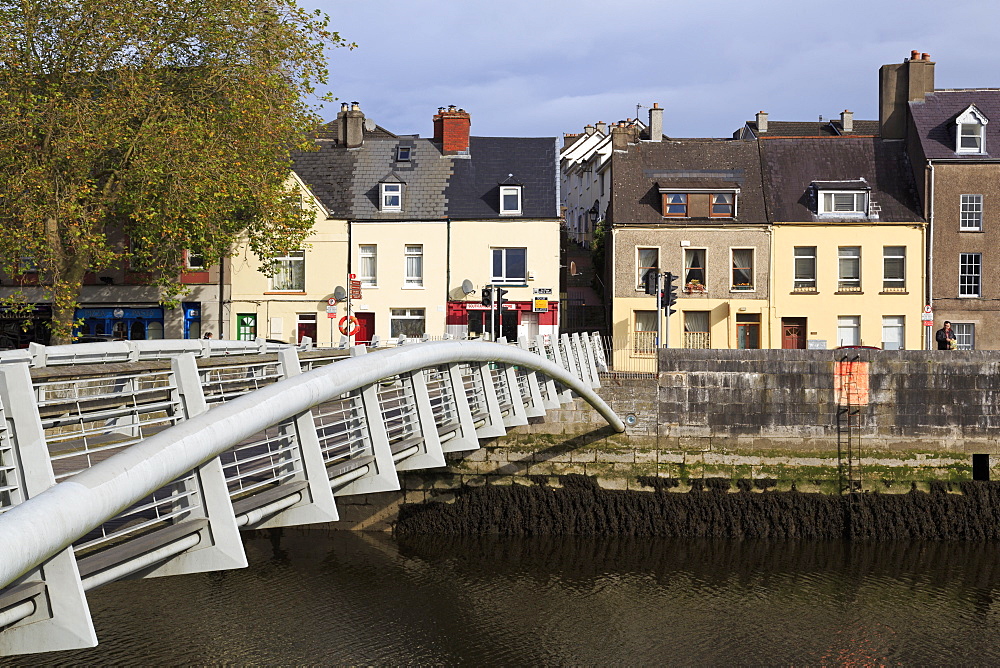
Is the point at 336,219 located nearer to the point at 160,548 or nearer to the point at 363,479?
the point at 363,479

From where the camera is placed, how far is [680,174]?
32656mm

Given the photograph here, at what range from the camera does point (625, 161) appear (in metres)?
33.4

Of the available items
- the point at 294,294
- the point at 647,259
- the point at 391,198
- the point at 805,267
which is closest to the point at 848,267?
the point at 805,267

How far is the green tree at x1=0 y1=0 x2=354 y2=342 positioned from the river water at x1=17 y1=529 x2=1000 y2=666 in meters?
8.09

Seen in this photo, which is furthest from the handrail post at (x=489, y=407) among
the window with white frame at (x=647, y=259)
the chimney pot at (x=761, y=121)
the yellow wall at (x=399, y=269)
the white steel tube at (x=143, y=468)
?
the chimney pot at (x=761, y=121)

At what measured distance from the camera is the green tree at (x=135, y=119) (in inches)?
825

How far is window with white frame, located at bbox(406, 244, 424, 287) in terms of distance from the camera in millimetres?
32562

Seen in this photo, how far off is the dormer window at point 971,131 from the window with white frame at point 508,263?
45.3ft

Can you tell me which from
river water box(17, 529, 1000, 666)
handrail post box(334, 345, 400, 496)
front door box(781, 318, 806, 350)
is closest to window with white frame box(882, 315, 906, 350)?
front door box(781, 318, 806, 350)

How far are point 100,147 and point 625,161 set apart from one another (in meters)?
17.5

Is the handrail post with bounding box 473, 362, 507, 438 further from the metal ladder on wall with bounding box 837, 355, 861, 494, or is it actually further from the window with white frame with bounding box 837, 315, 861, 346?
the window with white frame with bounding box 837, 315, 861, 346

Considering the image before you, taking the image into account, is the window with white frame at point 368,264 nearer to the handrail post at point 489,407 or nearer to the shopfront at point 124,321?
the shopfront at point 124,321

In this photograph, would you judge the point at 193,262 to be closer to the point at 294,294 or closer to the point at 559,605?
the point at 294,294

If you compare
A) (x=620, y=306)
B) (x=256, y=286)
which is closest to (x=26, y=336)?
(x=256, y=286)
